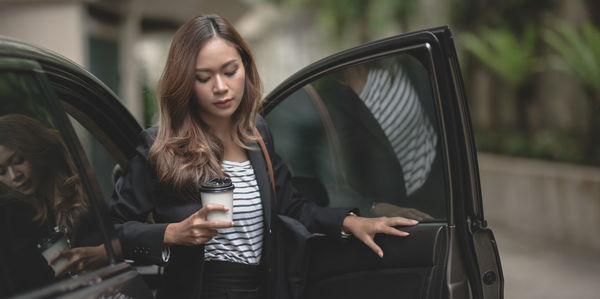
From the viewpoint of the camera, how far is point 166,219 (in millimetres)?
2076

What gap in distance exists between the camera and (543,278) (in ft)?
18.8

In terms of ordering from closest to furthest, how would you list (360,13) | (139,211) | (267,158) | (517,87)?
(139,211), (267,158), (517,87), (360,13)

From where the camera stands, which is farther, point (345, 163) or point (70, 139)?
point (345, 163)

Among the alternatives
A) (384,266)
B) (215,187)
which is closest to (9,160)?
(215,187)

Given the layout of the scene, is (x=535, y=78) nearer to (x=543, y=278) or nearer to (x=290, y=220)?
(x=543, y=278)

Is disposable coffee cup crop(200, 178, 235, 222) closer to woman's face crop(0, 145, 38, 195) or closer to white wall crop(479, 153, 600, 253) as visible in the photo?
woman's face crop(0, 145, 38, 195)

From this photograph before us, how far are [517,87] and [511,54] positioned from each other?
2.33 feet

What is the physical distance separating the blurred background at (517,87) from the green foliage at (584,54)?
14 mm

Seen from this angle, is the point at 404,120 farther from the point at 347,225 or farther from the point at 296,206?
the point at 296,206

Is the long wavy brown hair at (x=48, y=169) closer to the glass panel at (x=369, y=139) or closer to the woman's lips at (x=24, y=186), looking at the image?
the woman's lips at (x=24, y=186)

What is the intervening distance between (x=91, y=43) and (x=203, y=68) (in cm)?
799

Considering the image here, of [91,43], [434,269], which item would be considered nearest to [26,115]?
[434,269]

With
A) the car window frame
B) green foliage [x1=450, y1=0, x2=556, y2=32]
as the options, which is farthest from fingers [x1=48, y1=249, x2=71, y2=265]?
green foliage [x1=450, y1=0, x2=556, y2=32]

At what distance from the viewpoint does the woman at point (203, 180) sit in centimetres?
204
